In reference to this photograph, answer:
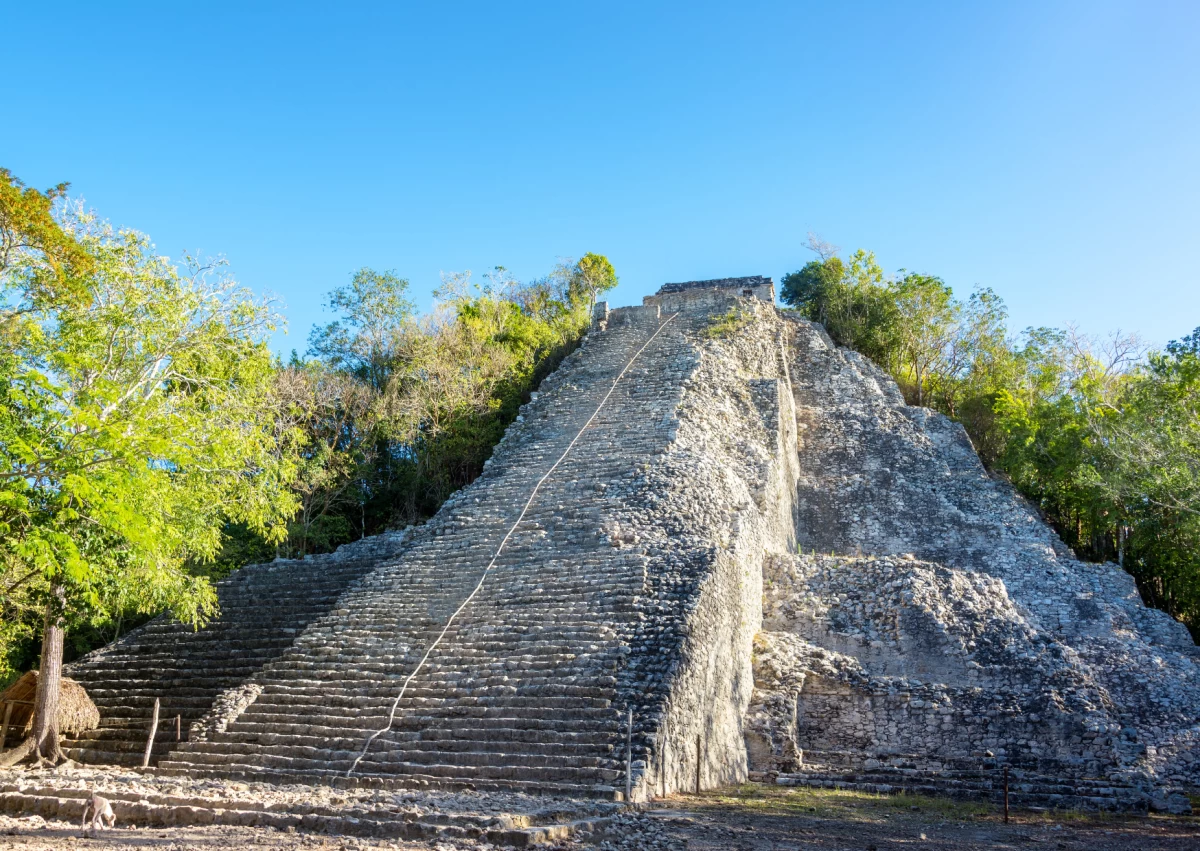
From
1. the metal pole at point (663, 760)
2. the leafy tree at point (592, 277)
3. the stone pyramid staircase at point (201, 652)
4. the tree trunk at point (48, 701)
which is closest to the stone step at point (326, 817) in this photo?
the metal pole at point (663, 760)

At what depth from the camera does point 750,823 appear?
7258 millimetres

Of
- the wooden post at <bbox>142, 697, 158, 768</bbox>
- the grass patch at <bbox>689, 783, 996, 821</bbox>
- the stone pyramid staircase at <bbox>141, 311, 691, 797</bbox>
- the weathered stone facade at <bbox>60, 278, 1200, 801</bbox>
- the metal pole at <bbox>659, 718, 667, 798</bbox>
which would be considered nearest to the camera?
the grass patch at <bbox>689, 783, 996, 821</bbox>

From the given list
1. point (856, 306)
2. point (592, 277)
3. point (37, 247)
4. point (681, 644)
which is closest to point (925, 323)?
point (856, 306)

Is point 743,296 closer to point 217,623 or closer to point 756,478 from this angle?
point 756,478

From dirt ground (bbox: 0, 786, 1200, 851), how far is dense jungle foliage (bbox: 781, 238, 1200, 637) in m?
5.88

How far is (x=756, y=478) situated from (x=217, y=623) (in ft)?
29.1

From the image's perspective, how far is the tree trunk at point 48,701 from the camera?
393 inches

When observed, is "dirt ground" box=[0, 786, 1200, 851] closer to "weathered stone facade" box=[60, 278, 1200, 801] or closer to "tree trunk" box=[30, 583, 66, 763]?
"weathered stone facade" box=[60, 278, 1200, 801]

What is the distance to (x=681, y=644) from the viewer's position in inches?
377

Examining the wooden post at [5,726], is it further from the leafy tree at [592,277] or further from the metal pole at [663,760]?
the leafy tree at [592,277]

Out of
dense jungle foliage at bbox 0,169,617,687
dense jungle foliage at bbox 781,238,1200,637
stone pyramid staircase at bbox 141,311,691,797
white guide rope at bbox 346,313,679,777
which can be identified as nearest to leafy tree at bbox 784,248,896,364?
dense jungle foliage at bbox 781,238,1200,637

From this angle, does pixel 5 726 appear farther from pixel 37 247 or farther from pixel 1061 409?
pixel 1061 409

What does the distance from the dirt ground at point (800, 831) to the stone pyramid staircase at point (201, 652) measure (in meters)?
4.18

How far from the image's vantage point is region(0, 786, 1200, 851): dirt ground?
19.0ft
